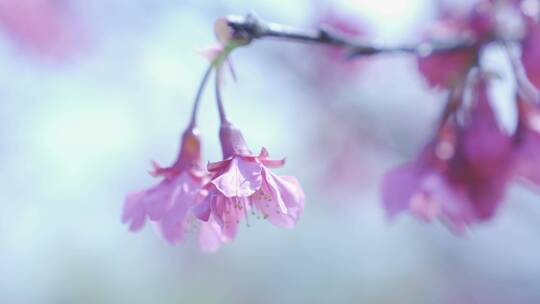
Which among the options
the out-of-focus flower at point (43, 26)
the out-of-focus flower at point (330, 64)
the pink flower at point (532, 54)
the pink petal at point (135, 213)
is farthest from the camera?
the out-of-focus flower at point (43, 26)

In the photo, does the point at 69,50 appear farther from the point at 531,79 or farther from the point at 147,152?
the point at 531,79

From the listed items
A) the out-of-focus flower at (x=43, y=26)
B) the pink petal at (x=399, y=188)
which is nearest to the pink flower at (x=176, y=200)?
the pink petal at (x=399, y=188)

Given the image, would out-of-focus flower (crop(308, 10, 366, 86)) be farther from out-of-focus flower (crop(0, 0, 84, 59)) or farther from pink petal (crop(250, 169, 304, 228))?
pink petal (crop(250, 169, 304, 228))

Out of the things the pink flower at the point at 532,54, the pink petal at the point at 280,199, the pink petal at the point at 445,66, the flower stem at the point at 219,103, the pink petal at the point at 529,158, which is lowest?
the pink petal at the point at 280,199

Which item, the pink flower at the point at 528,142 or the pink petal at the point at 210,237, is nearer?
the pink petal at the point at 210,237

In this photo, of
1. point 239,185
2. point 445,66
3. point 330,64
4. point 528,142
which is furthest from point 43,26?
point 239,185

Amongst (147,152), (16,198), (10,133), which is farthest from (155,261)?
(10,133)

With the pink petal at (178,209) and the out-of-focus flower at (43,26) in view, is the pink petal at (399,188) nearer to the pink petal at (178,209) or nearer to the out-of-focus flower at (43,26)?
the pink petal at (178,209)

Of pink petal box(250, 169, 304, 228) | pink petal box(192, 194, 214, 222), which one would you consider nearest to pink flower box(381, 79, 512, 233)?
pink petal box(250, 169, 304, 228)

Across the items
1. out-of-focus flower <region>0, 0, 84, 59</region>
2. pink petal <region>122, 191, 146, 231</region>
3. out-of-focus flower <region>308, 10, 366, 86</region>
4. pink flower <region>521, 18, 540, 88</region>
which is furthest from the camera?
out-of-focus flower <region>0, 0, 84, 59</region>
